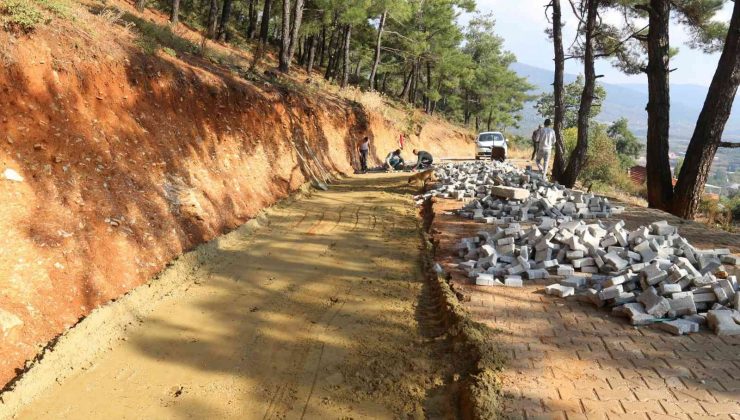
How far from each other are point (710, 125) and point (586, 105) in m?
4.41

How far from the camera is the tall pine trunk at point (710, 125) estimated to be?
1042cm

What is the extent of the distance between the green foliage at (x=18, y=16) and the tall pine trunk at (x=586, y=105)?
45.0 ft

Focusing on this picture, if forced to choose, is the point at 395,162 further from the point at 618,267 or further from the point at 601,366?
the point at 601,366

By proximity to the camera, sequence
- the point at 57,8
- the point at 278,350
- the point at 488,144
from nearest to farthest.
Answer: the point at 278,350, the point at 57,8, the point at 488,144

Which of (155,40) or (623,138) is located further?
(623,138)

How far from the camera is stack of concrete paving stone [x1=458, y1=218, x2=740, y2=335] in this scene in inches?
194

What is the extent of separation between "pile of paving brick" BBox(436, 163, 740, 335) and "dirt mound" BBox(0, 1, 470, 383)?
4352mm

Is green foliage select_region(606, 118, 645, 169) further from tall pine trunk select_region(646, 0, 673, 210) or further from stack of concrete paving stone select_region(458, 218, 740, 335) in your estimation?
stack of concrete paving stone select_region(458, 218, 740, 335)

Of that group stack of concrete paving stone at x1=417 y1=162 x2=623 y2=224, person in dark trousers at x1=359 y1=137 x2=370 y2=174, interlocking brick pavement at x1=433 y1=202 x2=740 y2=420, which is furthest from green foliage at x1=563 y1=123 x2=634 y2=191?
interlocking brick pavement at x1=433 y1=202 x2=740 y2=420

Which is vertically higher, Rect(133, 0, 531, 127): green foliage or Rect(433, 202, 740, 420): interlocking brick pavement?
Rect(133, 0, 531, 127): green foliage

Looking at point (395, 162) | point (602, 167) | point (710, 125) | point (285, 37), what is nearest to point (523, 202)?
point (710, 125)

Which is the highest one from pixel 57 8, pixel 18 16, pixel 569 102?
pixel 569 102

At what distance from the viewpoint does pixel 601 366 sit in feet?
13.2

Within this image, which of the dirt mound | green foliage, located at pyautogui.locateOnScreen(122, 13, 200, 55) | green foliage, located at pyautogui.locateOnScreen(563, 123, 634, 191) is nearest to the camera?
the dirt mound
